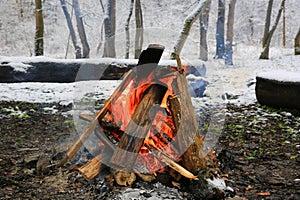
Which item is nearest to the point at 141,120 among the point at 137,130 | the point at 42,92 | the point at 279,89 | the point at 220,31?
the point at 137,130

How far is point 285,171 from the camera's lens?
115 inches

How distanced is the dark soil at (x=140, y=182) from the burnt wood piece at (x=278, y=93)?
0.58 ft

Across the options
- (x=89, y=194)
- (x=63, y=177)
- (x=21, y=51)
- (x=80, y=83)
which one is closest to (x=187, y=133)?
(x=89, y=194)

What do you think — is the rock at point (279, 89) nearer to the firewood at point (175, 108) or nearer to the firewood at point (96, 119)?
the firewood at point (175, 108)

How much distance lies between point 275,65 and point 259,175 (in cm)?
860

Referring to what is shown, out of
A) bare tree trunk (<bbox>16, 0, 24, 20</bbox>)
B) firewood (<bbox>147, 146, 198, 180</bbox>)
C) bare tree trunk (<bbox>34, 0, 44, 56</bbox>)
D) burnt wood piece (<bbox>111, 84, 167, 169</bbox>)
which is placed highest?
bare tree trunk (<bbox>16, 0, 24, 20</bbox>)

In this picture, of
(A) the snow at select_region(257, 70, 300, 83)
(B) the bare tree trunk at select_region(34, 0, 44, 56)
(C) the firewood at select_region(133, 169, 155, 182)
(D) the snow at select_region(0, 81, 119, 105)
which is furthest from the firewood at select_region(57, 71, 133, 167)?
(B) the bare tree trunk at select_region(34, 0, 44, 56)

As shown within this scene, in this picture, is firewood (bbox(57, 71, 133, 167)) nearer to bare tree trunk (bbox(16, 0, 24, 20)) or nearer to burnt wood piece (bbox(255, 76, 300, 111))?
burnt wood piece (bbox(255, 76, 300, 111))

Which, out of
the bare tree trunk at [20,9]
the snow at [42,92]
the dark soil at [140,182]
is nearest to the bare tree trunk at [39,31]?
the snow at [42,92]

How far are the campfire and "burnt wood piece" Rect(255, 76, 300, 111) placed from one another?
2942mm

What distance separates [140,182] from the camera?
2.23m

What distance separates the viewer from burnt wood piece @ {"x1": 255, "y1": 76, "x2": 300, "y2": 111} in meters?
4.87

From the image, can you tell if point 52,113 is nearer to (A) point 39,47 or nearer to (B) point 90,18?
(A) point 39,47

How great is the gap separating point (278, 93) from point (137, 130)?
141 inches
